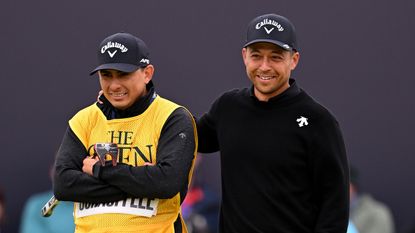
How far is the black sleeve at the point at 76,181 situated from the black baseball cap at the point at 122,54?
0.36 m

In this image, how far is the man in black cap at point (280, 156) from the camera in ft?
14.4

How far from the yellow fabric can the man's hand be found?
74 mm

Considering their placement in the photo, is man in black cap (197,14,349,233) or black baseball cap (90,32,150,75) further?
black baseball cap (90,32,150,75)

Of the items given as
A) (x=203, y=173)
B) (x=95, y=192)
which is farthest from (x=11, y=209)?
(x=95, y=192)

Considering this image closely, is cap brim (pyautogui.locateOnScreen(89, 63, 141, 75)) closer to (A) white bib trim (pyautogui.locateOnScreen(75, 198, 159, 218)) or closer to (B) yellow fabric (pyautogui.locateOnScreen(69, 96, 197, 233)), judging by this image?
(B) yellow fabric (pyautogui.locateOnScreen(69, 96, 197, 233))

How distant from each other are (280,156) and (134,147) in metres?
0.65

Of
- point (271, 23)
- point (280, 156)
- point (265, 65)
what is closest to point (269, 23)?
point (271, 23)

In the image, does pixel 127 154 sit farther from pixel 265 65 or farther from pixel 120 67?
pixel 265 65

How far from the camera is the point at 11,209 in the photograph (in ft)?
25.0

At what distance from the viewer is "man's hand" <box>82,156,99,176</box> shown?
14.8 feet

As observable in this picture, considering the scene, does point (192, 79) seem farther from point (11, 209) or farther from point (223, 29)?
point (11, 209)

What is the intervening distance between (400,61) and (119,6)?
2.18 metres

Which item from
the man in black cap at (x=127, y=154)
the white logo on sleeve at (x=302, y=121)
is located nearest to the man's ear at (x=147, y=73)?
the man in black cap at (x=127, y=154)

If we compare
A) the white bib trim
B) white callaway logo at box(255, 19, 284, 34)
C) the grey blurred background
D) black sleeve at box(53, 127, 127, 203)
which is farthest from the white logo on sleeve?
the grey blurred background
